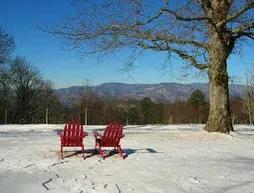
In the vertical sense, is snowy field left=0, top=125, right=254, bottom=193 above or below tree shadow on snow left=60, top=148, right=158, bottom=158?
below

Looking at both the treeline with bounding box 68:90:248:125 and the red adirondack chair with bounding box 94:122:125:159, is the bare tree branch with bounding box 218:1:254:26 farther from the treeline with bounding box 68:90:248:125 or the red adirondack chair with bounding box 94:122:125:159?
the treeline with bounding box 68:90:248:125

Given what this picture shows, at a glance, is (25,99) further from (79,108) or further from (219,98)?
(219,98)

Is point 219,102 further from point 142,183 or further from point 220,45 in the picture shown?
point 142,183

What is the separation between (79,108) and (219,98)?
159 ft

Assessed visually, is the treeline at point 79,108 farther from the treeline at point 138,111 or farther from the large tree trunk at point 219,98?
the large tree trunk at point 219,98

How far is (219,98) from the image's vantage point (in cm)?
2334

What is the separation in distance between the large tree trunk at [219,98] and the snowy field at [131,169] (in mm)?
4491

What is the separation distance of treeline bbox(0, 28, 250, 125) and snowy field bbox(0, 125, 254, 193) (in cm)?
5319

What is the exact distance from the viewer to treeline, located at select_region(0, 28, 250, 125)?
71500 mm

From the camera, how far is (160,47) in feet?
79.8

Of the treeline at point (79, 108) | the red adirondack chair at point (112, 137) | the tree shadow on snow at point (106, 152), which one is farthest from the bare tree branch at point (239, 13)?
the treeline at point (79, 108)

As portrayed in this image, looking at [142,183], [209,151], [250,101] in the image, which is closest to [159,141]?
[209,151]

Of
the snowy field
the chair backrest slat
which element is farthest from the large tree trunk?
the chair backrest slat

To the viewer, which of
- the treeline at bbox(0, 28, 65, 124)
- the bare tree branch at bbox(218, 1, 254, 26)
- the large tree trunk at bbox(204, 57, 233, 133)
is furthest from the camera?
the treeline at bbox(0, 28, 65, 124)
